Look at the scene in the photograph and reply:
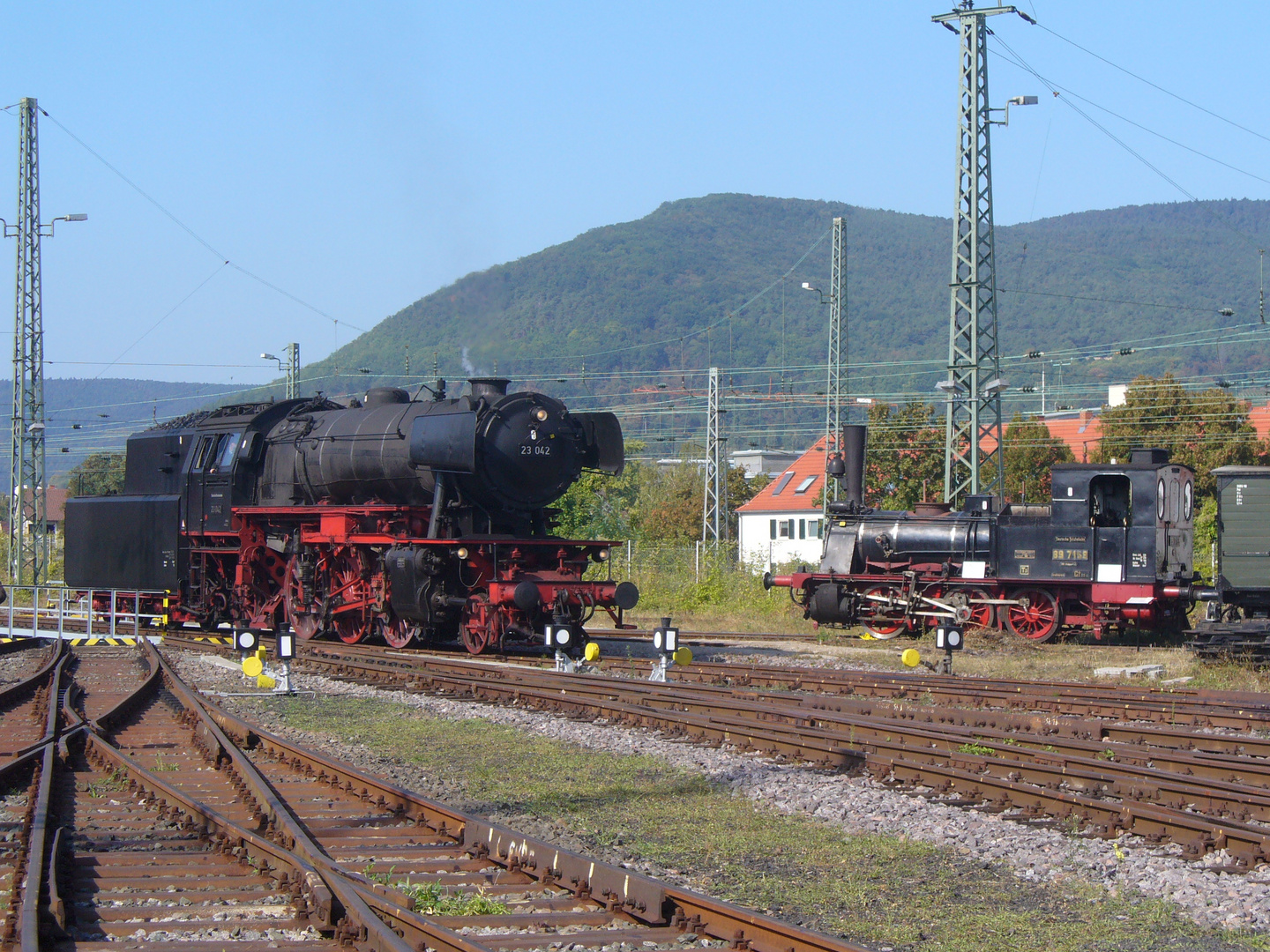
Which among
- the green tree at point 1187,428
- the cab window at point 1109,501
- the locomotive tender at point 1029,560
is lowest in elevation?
the locomotive tender at point 1029,560

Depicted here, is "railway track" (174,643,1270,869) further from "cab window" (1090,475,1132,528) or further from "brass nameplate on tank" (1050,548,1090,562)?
"cab window" (1090,475,1132,528)

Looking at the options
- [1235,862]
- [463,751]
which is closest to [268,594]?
[463,751]

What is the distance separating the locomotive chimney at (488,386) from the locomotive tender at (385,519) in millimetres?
25

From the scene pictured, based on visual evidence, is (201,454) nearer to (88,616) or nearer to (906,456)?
(88,616)

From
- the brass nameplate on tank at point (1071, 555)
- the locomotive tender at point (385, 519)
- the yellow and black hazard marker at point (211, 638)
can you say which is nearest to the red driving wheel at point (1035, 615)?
the brass nameplate on tank at point (1071, 555)

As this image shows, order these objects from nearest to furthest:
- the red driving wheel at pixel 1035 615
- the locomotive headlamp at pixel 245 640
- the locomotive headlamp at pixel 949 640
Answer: the locomotive headlamp at pixel 245 640 < the locomotive headlamp at pixel 949 640 < the red driving wheel at pixel 1035 615

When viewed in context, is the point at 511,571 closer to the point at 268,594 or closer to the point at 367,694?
the point at 367,694

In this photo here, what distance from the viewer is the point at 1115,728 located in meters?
9.91

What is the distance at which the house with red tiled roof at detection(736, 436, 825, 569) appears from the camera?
61719mm

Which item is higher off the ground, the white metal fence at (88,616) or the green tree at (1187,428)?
the green tree at (1187,428)

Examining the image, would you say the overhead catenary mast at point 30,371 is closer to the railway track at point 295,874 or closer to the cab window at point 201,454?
the cab window at point 201,454

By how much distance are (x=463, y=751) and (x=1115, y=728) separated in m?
5.27

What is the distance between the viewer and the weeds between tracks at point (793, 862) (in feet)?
17.1

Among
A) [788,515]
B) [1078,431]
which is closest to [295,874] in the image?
[788,515]
